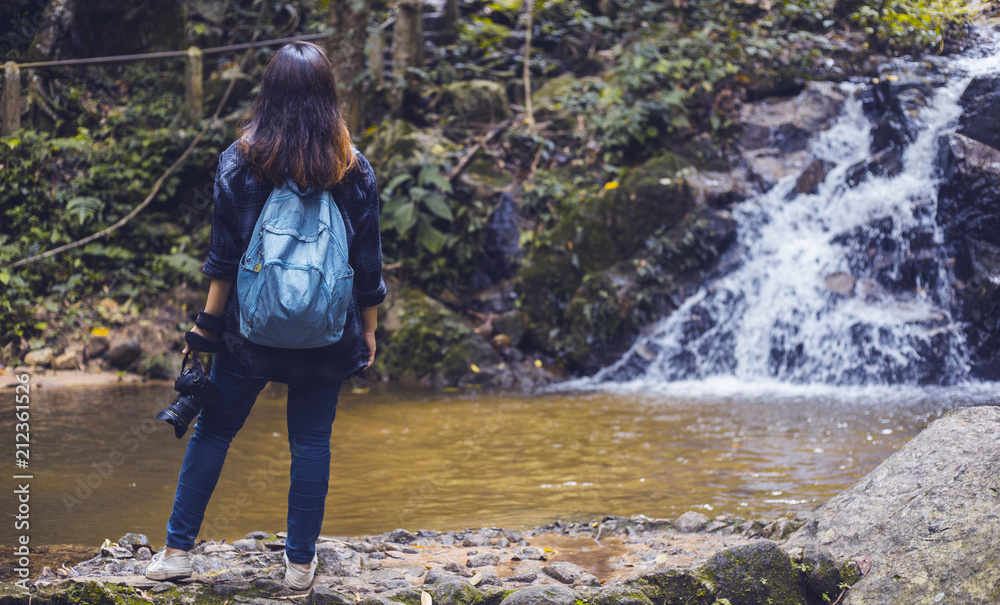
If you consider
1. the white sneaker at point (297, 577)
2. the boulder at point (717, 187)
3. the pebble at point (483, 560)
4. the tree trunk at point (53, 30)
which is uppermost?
the tree trunk at point (53, 30)

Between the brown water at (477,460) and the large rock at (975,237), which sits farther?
the large rock at (975,237)

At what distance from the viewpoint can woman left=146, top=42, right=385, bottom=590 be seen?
2240 mm

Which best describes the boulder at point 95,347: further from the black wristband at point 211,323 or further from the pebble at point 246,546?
the black wristband at point 211,323

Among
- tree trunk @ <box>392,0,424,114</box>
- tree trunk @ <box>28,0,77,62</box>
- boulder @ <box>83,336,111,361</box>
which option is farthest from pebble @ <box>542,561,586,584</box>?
tree trunk @ <box>392,0,424,114</box>

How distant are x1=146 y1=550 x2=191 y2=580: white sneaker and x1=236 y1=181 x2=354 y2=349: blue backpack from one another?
30.6 inches

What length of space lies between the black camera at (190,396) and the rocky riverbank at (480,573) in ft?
1.74

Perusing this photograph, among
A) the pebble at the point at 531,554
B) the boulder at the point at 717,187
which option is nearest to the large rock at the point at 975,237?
the boulder at the point at 717,187

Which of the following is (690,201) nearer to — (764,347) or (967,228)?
(764,347)

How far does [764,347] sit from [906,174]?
2.98 m

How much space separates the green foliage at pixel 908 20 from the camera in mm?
7871

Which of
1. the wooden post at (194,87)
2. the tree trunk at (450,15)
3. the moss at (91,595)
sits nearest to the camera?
the moss at (91,595)

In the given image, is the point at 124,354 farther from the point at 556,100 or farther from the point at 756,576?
the point at 756,576

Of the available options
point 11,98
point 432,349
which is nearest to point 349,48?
point 11,98

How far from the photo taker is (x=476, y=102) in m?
11.0
